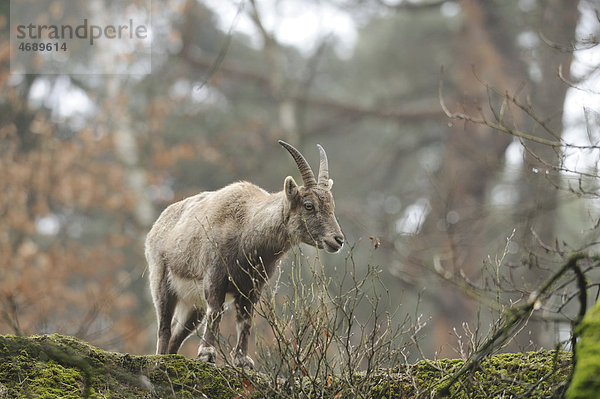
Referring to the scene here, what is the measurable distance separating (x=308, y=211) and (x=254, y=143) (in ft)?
49.3

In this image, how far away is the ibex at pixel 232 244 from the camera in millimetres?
6570

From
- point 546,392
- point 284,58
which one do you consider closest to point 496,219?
point 546,392

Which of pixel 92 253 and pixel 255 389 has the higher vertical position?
pixel 92 253

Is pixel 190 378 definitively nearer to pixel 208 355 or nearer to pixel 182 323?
pixel 208 355

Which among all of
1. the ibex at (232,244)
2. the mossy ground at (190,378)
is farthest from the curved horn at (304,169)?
the mossy ground at (190,378)

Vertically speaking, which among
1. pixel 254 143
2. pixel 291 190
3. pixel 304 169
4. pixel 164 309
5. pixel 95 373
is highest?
pixel 254 143

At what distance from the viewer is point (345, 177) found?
25406mm

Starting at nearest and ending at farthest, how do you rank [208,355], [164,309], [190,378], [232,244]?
[190,378]
[208,355]
[232,244]
[164,309]

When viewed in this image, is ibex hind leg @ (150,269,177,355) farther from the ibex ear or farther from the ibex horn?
the ibex horn

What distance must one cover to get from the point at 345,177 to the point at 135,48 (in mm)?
9271

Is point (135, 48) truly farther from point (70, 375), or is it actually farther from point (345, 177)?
point (70, 375)

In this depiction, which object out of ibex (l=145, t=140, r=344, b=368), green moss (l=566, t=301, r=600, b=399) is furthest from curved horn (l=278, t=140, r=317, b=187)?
green moss (l=566, t=301, r=600, b=399)

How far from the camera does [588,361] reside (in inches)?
139

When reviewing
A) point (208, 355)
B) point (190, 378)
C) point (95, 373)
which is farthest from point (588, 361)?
point (208, 355)
